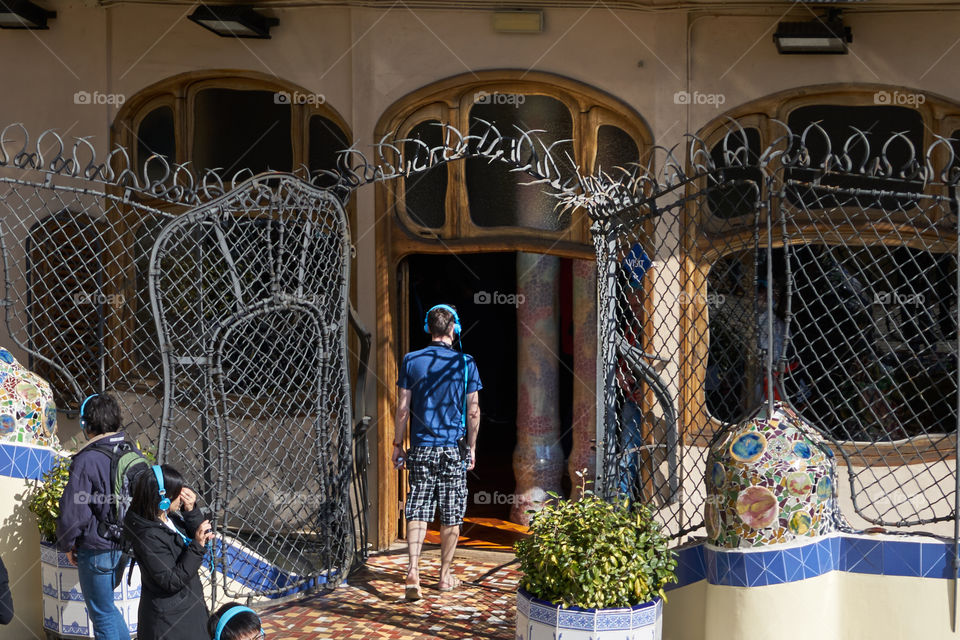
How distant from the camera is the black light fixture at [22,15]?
8414mm

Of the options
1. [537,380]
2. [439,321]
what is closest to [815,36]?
[439,321]

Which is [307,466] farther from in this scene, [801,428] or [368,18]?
[801,428]

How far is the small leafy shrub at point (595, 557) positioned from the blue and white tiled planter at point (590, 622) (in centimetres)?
4

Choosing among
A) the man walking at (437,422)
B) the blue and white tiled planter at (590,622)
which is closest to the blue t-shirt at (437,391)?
the man walking at (437,422)

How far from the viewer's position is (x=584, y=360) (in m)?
8.20

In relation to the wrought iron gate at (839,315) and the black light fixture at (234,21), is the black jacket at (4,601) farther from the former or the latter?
the black light fixture at (234,21)

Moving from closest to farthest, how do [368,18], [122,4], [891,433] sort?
[891,433]
[368,18]
[122,4]

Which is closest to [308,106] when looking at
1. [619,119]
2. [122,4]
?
[122,4]

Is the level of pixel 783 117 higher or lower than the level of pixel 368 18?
lower

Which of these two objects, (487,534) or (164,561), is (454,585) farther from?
(164,561)

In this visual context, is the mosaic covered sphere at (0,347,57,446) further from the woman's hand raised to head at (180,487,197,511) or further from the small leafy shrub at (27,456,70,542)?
the woman's hand raised to head at (180,487,197,511)

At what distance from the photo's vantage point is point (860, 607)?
16.3 feet

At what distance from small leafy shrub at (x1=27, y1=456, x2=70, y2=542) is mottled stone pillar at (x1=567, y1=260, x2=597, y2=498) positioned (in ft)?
12.4

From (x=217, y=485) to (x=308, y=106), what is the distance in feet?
11.1
